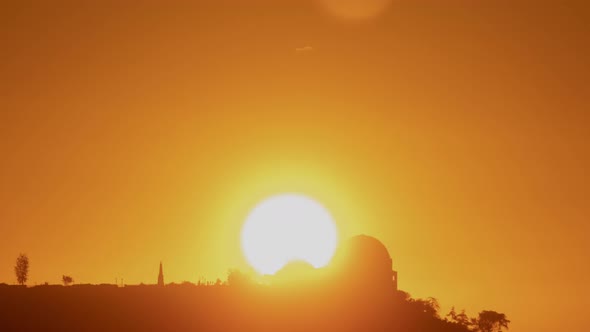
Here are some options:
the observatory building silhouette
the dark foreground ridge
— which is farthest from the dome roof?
the dark foreground ridge

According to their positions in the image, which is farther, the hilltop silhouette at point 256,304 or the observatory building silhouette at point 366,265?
the observatory building silhouette at point 366,265

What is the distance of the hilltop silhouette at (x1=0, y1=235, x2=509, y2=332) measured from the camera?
144 metres

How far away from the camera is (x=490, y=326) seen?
177625mm

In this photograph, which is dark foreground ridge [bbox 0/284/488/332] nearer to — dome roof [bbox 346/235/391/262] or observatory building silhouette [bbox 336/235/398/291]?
observatory building silhouette [bbox 336/235/398/291]

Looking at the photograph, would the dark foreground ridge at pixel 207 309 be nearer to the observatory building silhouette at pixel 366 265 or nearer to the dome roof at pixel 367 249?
the observatory building silhouette at pixel 366 265

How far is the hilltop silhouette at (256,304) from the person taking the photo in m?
144

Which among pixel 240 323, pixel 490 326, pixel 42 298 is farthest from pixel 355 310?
pixel 42 298

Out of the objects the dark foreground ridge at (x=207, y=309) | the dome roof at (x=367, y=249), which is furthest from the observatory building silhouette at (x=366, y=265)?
the dark foreground ridge at (x=207, y=309)

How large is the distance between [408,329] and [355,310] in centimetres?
790

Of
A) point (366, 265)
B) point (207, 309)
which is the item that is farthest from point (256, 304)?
point (366, 265)

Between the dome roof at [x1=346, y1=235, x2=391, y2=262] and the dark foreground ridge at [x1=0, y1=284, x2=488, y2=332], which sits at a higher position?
the dome roof at [x1=346, y1=235, x2=391, y2=262]

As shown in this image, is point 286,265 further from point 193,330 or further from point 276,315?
point 193,330

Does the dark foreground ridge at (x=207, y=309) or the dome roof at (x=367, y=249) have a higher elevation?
the dome roof at (x=367, y=249)

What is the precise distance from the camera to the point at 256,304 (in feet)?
513
